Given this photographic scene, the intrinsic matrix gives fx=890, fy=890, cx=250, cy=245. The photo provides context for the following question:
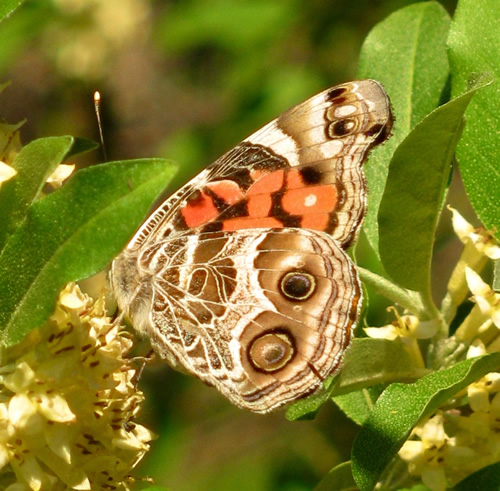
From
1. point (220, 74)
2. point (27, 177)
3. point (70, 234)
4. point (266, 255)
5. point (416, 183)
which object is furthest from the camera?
point (220, 74)

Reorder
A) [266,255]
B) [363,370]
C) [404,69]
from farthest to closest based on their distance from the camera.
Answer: [404,69]
[266,255]
[363,370]

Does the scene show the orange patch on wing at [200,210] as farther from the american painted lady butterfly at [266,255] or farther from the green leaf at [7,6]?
the green leaf at [7,6]

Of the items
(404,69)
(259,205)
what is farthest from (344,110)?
(404,69)

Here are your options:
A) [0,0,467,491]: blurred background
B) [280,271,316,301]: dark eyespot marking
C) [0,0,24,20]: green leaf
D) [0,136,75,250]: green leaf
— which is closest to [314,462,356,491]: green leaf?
[280,271,316,301]: dark eyespot marking

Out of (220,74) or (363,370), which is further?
(220,74)

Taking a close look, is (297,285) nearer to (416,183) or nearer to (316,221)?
(316,221)

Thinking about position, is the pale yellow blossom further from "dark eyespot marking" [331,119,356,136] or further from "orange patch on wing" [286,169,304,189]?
"dark eyespot marking" [331,119,356,136]

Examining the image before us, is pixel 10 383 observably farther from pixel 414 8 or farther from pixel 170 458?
pixel 170 458
